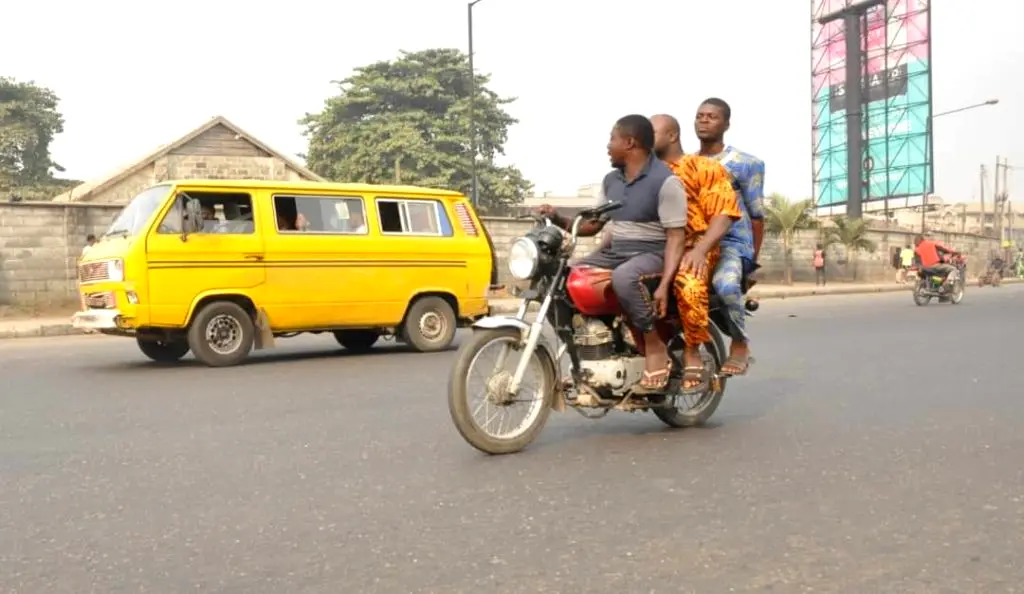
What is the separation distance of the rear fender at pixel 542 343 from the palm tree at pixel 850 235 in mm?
33177

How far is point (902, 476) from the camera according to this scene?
428 cm

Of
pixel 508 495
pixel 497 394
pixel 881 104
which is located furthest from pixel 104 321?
pixel 881 104

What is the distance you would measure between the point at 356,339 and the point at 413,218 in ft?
5.25

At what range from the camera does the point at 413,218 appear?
11.0m

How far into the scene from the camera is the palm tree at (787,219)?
108ft

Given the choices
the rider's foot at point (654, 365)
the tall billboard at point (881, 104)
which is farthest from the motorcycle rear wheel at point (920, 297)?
the tall billboard at point (881, 104)

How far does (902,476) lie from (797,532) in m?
1.10

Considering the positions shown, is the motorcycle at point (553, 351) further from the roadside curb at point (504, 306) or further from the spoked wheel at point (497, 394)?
the roadside curb at point (504, 306)

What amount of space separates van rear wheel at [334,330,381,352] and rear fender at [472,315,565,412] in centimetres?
668

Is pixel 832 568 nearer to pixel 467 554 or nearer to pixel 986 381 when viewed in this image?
pixel 467 554

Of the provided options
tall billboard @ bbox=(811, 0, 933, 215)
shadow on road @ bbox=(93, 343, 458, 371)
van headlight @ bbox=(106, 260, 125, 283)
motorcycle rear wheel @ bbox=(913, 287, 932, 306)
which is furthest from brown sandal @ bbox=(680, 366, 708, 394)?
tall billboard @ bbox=(811, 0, 933, 215)

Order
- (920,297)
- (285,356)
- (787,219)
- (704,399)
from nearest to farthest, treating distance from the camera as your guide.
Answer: (704,399)
(285,356)
(920,297)
(787,219)

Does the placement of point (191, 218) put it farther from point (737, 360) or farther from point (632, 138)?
point (737, 360)

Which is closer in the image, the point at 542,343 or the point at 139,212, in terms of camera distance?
the point at 542,343
